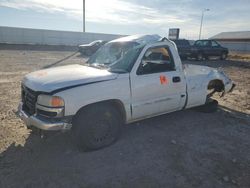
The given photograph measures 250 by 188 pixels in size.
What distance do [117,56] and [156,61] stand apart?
2.56 feet

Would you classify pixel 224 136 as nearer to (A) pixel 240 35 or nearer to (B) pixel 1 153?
(B) pixel 1 153

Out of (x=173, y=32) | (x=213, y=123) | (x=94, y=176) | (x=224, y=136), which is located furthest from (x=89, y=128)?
(x=173, y=32)

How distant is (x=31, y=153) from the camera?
387cm

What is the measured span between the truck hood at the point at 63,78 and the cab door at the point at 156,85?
561 millimetres

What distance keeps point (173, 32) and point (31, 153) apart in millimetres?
31247

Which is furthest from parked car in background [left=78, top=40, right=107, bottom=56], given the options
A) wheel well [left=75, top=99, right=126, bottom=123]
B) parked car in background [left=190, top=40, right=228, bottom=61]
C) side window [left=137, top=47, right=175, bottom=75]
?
wheel well [left=75, top=99, right=126, bottom=123]

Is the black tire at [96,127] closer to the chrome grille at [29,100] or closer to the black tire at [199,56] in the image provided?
the chrome grille at [29,100]

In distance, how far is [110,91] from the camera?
3.80 meters

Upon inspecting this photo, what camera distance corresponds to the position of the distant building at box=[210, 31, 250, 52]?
1737 inches

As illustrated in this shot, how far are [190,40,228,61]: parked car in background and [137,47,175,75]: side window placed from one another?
16.8 metres

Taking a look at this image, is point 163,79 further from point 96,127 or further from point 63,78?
point 63,78

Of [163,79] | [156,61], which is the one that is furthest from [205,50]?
[163,79]

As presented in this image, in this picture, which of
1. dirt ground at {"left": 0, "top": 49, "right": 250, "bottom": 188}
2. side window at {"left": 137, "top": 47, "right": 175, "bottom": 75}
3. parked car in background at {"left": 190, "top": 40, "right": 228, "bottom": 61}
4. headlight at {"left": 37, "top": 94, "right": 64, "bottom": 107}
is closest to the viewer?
dirt ground at {"left": 0, "top": 49, "right": 250, "bottom": 188}

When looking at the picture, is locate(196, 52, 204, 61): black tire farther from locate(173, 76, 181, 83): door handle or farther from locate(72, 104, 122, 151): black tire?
locate(72, 104, 122, 151): black tire
